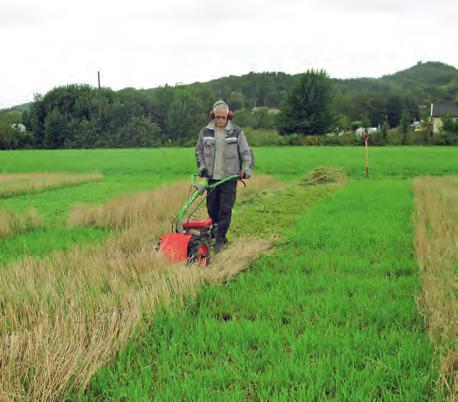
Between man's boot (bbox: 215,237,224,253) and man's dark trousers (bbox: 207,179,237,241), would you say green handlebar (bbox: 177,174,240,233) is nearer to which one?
man's dark trousers (bbox: 207,179,237,241)

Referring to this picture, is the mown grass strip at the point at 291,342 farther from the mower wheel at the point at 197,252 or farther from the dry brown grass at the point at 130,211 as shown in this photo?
the dry brown grass at the point at 130,211

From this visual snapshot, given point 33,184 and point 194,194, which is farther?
point 33,184

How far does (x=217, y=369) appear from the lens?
2.65 metres

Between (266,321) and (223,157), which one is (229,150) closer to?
(223,157)

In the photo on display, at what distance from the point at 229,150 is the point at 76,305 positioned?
304 centimetres

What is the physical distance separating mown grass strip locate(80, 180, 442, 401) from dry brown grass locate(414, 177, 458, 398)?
93 mm

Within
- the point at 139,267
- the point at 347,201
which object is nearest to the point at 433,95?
the point at 347,201

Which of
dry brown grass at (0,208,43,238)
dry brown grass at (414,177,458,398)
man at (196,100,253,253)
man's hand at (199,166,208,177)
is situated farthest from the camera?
dry brown grass at (0,208,43,238)

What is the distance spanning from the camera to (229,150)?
19.0ft

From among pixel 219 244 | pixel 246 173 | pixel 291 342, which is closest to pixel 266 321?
pixel 291 342

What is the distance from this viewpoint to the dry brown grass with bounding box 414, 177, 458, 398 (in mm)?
2615

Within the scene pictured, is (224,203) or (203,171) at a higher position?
(203,171)

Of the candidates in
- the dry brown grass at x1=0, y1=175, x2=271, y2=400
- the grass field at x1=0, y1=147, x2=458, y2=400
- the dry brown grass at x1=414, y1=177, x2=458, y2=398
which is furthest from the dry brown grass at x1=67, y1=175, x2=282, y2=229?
the dry brown grass at x1=414, y1=177, x2=458, y2=398

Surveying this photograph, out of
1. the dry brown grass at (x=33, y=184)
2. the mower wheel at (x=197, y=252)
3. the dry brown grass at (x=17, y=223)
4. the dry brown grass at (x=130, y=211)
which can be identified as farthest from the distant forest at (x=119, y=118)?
the mower wheel at (x=197, y=252)
